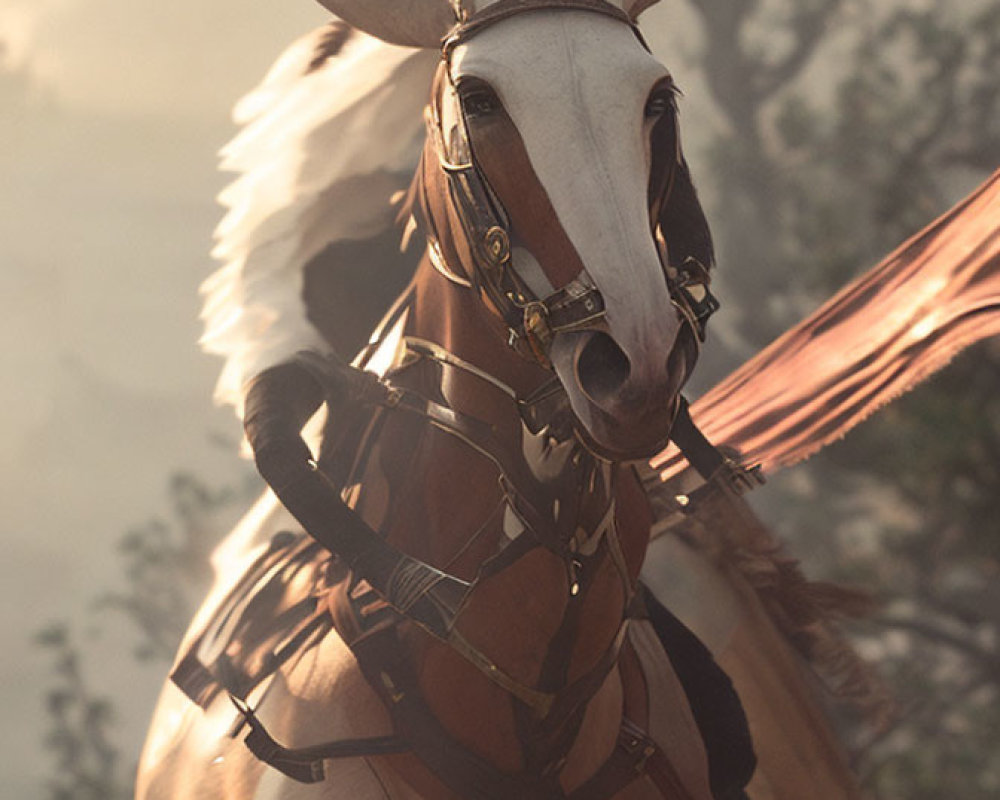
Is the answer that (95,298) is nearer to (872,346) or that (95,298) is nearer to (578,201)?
(872,346)

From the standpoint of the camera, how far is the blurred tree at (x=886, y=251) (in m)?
7.22

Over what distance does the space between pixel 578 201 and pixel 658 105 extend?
0.58 feet

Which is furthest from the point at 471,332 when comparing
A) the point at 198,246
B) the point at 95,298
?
the point at 198,246

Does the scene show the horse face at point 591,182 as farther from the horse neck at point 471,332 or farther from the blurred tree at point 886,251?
the blurred tree at point 886,251

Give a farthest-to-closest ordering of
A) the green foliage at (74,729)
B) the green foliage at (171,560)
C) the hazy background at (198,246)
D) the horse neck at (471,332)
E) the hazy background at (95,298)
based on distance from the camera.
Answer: the hazy background at (95,298), the green foliage at (171,560), the green foliage at (74,729), the hazy background at (198,246), the horse neck at (471,332)

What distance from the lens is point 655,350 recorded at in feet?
4.74

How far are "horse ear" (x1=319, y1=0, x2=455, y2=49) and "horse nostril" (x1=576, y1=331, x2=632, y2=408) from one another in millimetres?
510

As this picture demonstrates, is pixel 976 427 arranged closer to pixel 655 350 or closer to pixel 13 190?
pixel 655 350

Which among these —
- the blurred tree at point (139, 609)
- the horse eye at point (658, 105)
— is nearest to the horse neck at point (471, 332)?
the horse eye at point (658, 105)

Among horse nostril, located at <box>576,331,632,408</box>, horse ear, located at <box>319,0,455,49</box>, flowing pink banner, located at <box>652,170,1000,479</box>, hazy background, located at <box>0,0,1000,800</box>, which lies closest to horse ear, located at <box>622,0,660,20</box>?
horse ear, located at <box>319,0,455,49</box>

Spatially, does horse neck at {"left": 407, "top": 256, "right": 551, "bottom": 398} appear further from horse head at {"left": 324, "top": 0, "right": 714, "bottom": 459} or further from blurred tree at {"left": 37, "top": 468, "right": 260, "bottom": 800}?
blurred tree at {"left": 37, "top": 468, "right": 260, "bottom": 800}

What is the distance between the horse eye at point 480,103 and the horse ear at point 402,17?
216 mm

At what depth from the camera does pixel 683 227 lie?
5.81 feet

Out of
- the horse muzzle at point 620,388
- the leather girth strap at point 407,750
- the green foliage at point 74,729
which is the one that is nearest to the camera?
the horse muzzle at point 620,388
